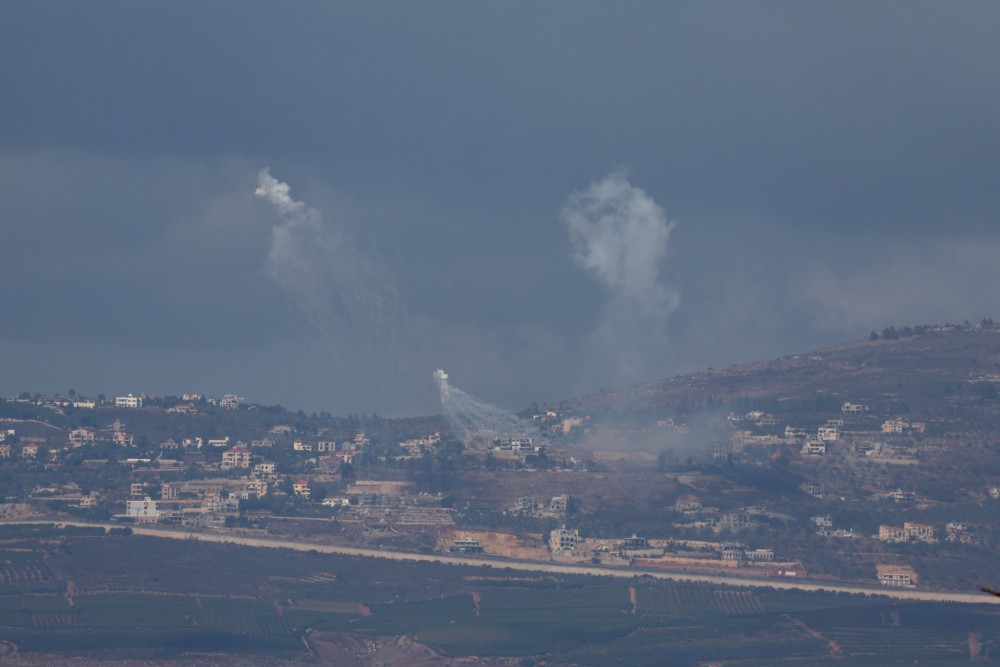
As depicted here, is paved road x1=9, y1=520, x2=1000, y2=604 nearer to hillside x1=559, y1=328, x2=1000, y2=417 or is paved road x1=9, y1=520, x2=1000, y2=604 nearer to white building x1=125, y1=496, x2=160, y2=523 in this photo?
white building x1=125, y1=496, x2=160, y2=523

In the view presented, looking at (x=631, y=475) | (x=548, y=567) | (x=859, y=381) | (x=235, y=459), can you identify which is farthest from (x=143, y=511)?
(x=859, y=381)

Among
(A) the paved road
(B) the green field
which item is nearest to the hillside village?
(A) the paved road

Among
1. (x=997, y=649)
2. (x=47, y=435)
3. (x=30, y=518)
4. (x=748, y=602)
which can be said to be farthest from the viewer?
(x=47, y=435)

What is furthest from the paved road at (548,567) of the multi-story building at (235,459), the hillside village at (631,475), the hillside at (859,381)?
the hillside at (859,381)

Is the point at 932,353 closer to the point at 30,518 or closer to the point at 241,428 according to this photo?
the point at 241,428

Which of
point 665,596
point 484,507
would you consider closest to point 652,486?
point 484,507
